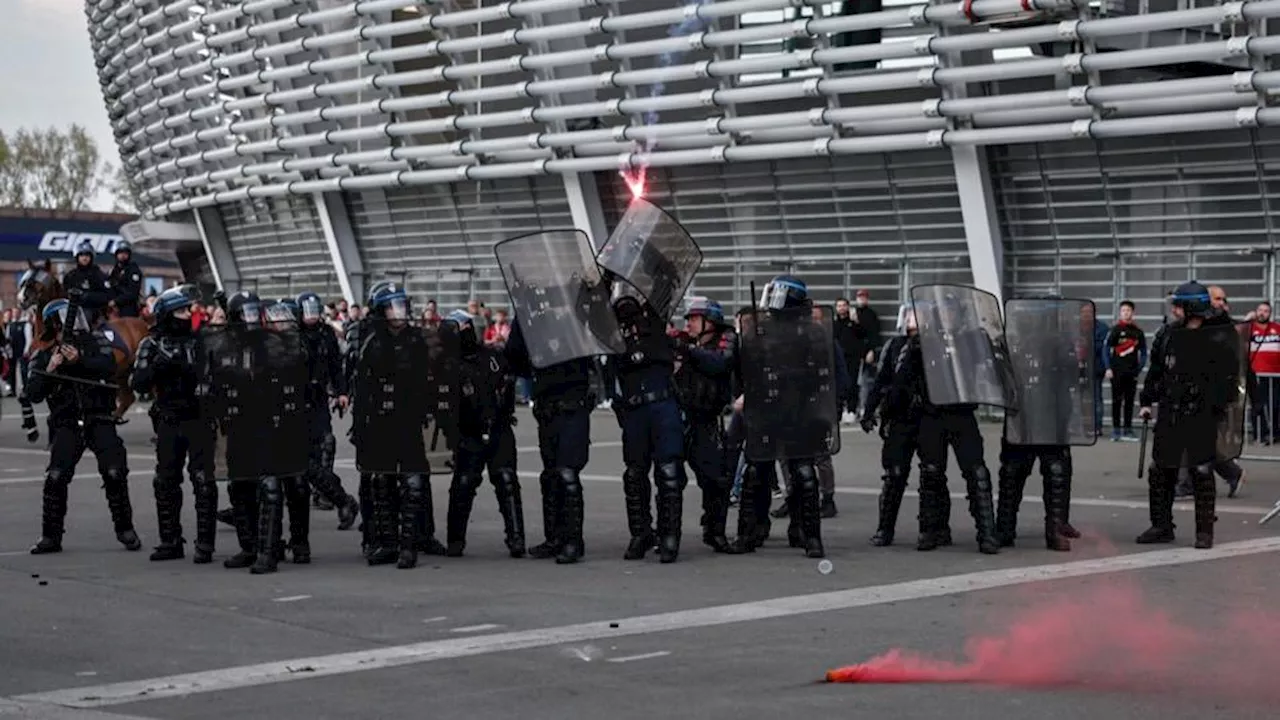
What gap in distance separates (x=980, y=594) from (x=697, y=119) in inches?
694

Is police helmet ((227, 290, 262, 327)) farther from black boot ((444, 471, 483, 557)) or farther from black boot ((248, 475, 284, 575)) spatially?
black boot ((444, 471, 483, 557))

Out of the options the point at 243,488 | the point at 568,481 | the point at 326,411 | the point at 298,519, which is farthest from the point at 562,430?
the point at 326,411

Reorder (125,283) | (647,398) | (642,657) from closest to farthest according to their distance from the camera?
A: (642,657)
(647,398)
(125,283)

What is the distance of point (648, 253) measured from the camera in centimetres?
1259

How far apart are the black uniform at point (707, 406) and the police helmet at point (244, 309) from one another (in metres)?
2.54

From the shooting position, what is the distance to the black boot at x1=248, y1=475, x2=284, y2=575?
11.9 meters

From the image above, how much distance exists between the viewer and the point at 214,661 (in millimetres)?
8766

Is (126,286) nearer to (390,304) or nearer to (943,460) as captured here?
(390,304)

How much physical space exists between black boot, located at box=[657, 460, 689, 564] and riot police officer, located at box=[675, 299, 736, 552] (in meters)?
0.27

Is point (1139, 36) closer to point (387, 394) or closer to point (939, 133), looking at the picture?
point (939, 133)

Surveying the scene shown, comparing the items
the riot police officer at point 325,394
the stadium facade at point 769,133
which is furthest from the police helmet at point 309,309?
the stadium facade at point 769,133

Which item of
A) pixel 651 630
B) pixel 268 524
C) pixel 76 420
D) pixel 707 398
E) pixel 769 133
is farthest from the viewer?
pixel 769 133

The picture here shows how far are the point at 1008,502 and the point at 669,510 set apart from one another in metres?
2.24

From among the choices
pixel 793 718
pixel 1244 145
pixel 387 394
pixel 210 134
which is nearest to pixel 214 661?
pixel 793 718
